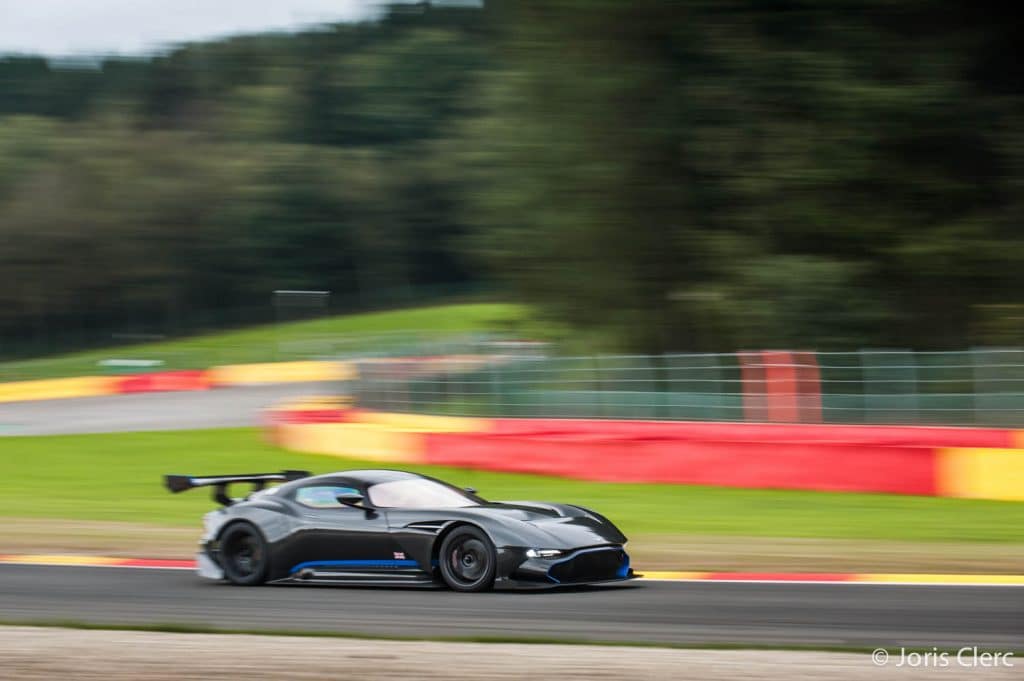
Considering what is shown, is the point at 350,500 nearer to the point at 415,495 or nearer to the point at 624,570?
the point at 415,495

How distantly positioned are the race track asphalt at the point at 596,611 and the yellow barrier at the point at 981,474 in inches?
217

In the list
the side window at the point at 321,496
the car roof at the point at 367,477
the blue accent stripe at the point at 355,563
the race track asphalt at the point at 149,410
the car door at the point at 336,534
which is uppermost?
the car roof at the point at 367,477

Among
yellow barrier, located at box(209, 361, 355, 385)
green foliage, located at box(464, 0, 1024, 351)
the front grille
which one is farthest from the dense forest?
yellow barrier, located at box(209, 361, 355, 385)

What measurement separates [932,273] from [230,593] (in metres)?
14.0

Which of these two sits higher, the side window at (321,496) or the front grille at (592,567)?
the side window at (321,496)

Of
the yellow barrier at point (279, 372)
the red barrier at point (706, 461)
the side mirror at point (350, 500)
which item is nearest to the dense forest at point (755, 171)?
the red barrier at point (706, 461)

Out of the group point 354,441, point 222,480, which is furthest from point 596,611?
point 354,441

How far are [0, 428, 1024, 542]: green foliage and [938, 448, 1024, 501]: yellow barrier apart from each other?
0.22m

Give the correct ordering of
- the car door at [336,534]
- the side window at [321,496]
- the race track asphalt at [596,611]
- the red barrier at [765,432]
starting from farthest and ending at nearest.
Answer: the red barrier at [765,432]
the side window at [321,496]
the car door at [336,534]
the race track asphalt at [596,611]

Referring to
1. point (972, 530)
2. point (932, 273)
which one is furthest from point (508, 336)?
point (972, 530)

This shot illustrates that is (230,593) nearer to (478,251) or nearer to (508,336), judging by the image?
(508,336)

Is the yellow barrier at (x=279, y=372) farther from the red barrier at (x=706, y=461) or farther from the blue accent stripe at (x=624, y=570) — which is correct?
the blue accent stripe at (x=624, y=570)

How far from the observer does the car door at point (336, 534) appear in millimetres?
10531

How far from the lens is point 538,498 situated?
16969 millimetres
